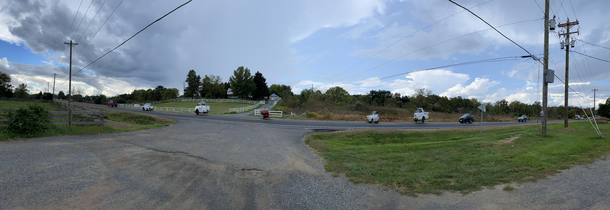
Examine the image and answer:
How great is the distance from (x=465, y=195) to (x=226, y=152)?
764 cm

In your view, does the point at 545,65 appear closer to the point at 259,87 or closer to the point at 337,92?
the point at 259,87

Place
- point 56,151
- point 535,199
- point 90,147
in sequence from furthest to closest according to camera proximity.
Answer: point 90,147, point 56,151, point 535,199

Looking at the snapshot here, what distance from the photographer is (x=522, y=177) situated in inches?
242

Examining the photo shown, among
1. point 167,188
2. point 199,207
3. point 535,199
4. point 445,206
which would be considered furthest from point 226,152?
point 535,199

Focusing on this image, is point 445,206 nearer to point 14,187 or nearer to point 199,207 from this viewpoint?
point 199,207

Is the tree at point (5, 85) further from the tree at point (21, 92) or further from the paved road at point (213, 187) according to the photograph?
the paved road at point (213, 187)

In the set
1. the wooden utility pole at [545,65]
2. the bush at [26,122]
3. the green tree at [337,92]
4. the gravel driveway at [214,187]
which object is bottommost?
the gravel driveway at [214,187]

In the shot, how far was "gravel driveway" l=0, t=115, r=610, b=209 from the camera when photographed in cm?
457

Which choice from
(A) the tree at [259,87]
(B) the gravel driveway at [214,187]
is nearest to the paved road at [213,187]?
(B) the gravel driveway at [214,187]

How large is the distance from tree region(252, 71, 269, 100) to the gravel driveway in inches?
3301

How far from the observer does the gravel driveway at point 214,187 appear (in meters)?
4.57

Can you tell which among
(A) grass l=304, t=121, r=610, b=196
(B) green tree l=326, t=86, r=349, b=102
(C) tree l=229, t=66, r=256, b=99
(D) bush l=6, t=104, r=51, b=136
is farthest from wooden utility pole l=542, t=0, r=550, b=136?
(B) green tree l=326, t=86, r=349, b=102

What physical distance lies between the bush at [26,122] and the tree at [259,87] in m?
78.9

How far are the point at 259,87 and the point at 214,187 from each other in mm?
87771
